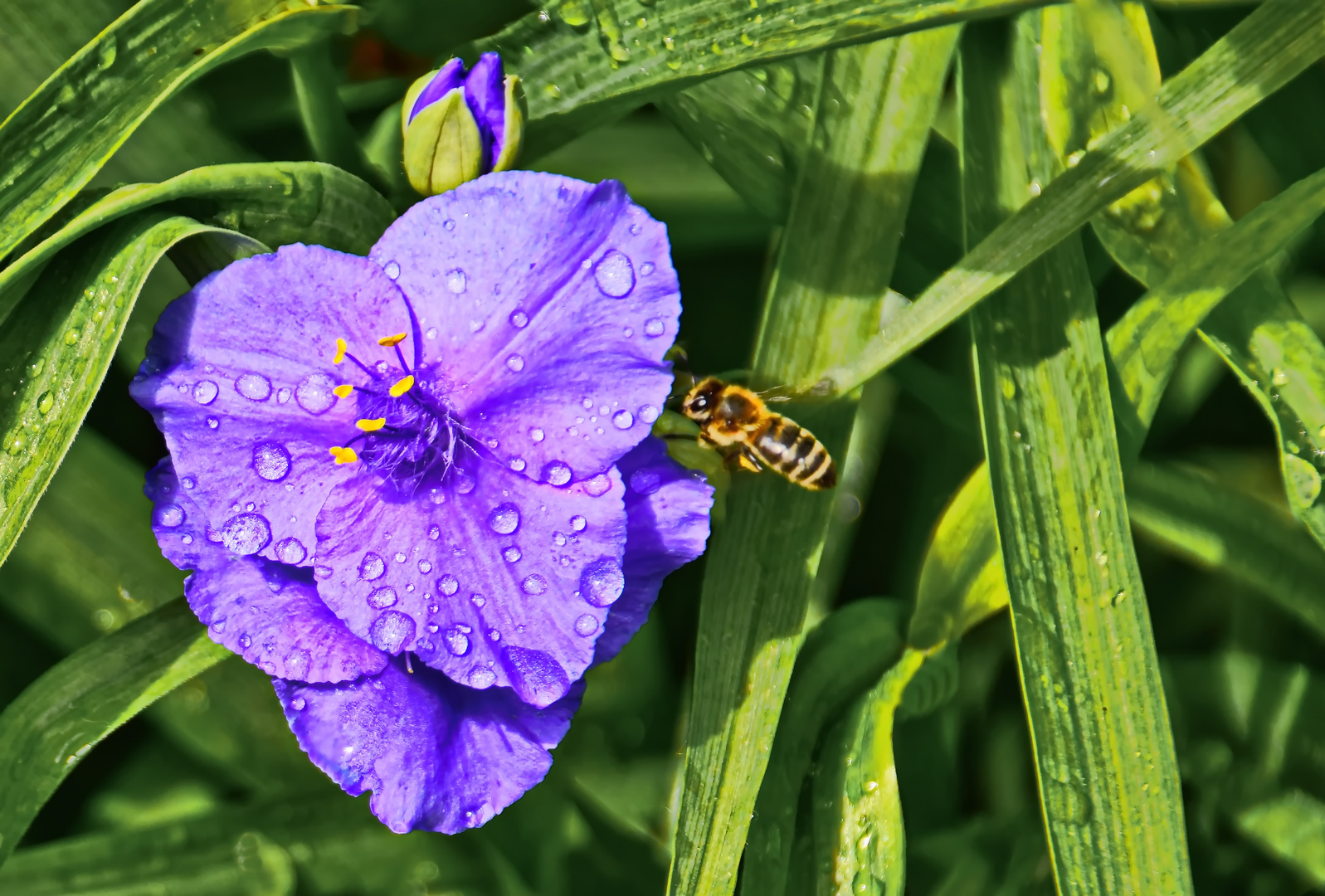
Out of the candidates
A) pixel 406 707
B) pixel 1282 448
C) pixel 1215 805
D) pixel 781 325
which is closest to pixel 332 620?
pixel 406 707

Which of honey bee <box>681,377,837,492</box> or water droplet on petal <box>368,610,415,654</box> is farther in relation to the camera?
honey bee <box>681,377,837,492</box>

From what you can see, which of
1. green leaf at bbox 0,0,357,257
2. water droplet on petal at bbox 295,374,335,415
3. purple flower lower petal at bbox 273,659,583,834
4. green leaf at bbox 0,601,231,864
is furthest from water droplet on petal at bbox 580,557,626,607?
green leaf at bbox 0,0,357,257

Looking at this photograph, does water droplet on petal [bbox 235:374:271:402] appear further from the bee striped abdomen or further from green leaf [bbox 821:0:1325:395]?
green leaf [bbox 821:0:1325:395]

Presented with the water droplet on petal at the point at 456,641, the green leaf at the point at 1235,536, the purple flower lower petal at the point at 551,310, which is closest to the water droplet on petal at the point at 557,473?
the purple flower lower petal at the point at 551,310

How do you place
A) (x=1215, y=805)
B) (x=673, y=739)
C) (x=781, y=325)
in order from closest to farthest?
(x=781, y=325) → (x=1215, y=805) → (x=673, y=739)

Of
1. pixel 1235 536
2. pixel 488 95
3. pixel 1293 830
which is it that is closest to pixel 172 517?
pixel 488 95

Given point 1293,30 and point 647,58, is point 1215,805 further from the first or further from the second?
point 647,58
